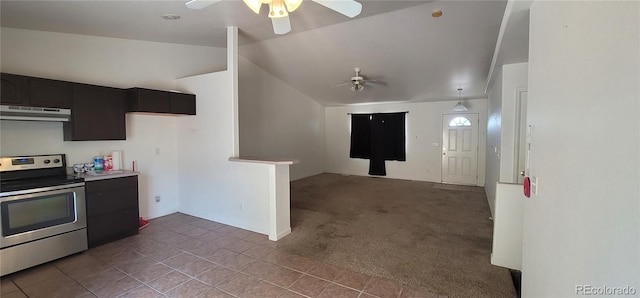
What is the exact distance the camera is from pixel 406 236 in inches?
147

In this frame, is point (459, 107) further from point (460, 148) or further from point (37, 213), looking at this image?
point (37, 213)

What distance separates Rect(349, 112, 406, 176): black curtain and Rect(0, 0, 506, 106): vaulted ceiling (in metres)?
1.87

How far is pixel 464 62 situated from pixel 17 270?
6477mm

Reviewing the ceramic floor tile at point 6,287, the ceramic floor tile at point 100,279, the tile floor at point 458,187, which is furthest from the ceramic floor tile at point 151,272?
the tile floor at point 458,187

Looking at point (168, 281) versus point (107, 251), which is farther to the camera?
point (107, 251)

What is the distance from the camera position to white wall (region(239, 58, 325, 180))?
20.2 ft

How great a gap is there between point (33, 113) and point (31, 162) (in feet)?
2.01

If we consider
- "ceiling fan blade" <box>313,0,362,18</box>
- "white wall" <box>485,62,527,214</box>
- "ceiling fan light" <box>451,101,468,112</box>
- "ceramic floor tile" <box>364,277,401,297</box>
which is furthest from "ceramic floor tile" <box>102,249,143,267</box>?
"ceiling fan light" <box>451,101,468,112</box>

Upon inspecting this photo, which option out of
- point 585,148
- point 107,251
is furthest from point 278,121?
point 585,148

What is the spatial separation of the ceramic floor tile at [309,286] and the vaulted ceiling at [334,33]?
300 cm

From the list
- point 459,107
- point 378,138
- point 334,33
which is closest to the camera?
point 334,33

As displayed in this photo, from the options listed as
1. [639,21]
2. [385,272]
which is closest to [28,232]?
[385,272]

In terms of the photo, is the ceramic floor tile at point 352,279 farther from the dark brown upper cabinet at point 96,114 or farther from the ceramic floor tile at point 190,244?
the dark brown upper cabinet at point 96,114

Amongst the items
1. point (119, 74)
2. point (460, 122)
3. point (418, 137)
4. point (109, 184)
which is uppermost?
point (119, 74)
